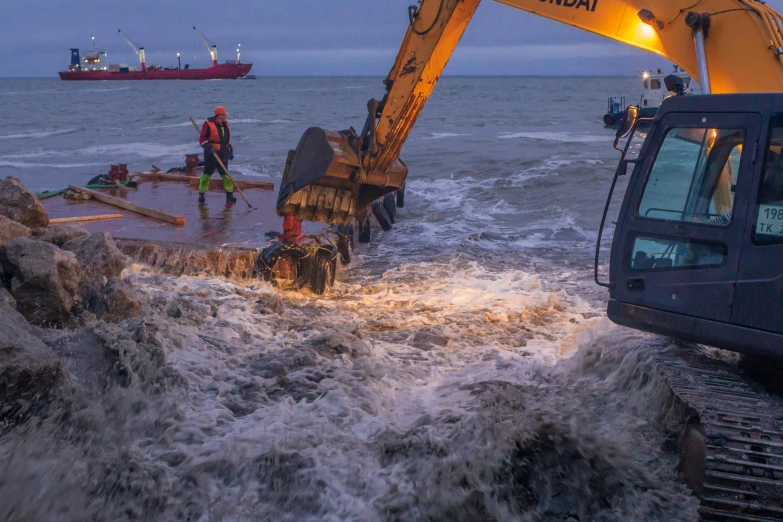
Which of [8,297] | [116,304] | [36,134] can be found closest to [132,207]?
[116,304]

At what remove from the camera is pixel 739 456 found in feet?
11.4

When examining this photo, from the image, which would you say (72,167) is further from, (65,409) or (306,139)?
(65,409)

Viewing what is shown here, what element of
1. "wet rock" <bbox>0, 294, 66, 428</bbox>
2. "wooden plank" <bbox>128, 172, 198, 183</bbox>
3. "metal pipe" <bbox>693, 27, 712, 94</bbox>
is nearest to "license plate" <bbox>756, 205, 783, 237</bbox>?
"metal pipe" <bbox>693, 27, 712, 94</bbox>

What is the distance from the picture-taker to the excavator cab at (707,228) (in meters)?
4.13

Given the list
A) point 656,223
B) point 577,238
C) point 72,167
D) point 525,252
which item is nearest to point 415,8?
point 656,223

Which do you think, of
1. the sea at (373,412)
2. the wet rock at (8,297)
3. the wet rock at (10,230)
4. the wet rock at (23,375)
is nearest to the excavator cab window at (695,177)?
the sea at (373,412)

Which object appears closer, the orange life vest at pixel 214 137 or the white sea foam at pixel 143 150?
the orange life vest at pixel 214 137

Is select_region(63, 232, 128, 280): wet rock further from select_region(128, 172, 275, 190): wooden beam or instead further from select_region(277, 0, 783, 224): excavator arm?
select_region(128, 172, 275, 190): wooden beam

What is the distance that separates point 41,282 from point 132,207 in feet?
15.5

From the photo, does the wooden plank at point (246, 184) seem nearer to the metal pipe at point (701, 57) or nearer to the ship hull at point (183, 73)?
the metal pipe at point (701, 57)

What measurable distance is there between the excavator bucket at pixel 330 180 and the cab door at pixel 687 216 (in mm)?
3873

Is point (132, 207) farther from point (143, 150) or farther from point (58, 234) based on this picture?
point (143, 150)

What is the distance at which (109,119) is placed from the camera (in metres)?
42.8

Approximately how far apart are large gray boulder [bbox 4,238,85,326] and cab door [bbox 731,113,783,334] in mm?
5734
